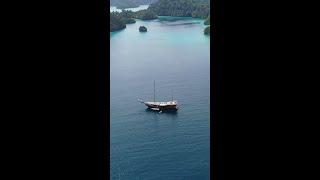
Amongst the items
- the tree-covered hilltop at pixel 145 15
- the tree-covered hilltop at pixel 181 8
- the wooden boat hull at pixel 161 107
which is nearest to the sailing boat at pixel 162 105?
the wooden boat hull at pixel 161 107

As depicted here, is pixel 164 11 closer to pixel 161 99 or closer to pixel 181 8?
pixel 181 8

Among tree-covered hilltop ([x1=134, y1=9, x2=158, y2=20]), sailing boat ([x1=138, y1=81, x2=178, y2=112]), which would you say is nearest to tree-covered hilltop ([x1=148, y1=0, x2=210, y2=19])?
tree-covered hilltop ([x1=134, y1=9, x2=158, y2=20])

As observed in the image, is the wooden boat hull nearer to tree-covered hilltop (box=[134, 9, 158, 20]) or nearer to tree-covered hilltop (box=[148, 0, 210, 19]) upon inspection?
tree-covered hilltop (box=[134, 9, 158, 20])

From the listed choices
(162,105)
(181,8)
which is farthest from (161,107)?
(181,8)
